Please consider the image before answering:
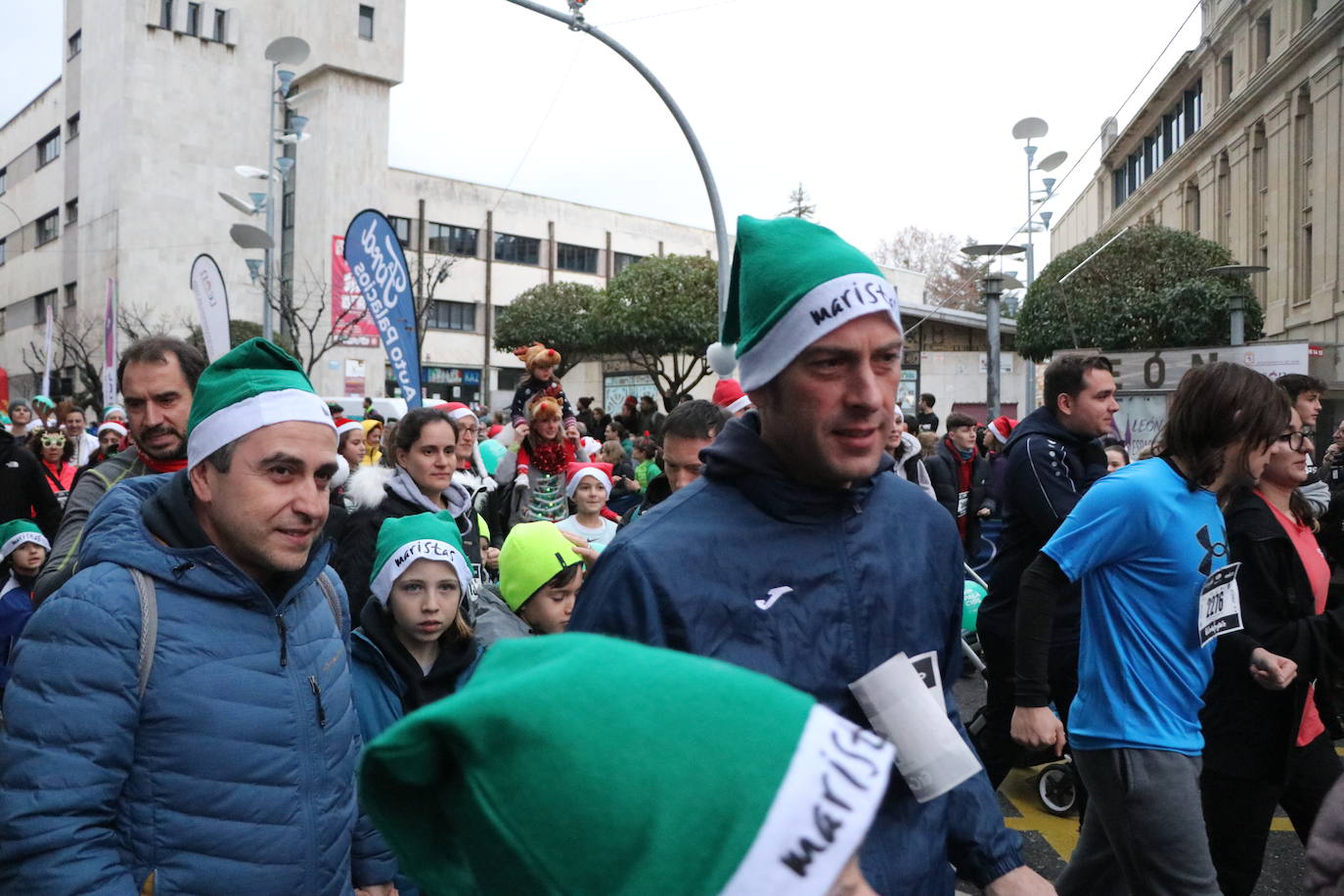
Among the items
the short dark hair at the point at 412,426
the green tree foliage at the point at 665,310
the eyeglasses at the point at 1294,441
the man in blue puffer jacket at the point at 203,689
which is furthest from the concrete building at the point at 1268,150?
the man in blue puffer jacket at the point at 203,689

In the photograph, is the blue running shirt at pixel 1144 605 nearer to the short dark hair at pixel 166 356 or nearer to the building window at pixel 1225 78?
the short dark hair at pixel 166 356

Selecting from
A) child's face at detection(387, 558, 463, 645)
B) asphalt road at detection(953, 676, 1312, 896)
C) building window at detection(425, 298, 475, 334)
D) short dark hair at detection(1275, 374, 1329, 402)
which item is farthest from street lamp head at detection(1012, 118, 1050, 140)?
building window at detection(425, 298, 475, 334)

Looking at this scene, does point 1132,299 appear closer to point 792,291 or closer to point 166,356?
point 166,356

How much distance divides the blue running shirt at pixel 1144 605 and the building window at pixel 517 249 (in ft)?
179

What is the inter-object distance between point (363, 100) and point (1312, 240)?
3761 cm

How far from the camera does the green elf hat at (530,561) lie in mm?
4305

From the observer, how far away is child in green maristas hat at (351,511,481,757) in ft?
11.5

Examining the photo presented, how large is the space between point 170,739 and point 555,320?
Answer: 1776 inches

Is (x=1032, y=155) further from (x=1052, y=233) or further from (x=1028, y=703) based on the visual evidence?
(x=1052, y=233)

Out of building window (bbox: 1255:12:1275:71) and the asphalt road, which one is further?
building window (bbox: 1255:12:1275:71)

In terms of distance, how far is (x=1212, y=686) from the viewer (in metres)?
3.96

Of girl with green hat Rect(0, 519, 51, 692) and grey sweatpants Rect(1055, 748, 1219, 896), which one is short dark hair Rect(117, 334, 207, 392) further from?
girl with green hat Rect(0, 519, 51, 692)

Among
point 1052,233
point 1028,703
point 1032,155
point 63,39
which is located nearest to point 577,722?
point 1028,703

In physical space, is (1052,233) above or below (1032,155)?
above
